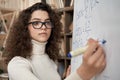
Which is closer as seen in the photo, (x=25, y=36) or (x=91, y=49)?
(x=91, y=49)

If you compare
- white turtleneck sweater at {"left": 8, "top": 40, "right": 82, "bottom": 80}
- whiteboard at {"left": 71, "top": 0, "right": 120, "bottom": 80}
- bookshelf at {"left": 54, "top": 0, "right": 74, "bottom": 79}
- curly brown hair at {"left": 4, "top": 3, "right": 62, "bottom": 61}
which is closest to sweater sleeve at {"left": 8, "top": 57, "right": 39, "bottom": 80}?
white turtleneck sweater at {"left": 8, "top": 40, "right": 82, "bottom": 80}

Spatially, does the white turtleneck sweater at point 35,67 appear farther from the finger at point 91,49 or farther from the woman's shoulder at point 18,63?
the finger at point 91,49

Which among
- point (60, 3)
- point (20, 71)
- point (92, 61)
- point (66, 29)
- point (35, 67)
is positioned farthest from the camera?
point (60, 3)

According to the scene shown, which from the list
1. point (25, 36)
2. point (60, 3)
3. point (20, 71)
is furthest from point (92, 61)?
point (60, 3)

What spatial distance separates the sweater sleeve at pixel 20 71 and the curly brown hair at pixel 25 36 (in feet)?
0.50

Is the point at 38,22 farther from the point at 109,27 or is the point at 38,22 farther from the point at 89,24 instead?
the point at 109,27

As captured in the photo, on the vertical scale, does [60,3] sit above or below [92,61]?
above

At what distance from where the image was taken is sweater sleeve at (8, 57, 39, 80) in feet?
3.49

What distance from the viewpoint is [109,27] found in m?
0.90

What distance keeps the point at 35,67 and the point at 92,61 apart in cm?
58

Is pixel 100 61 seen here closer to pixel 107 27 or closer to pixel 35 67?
pixel 107 27

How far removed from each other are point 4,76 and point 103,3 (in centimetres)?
195

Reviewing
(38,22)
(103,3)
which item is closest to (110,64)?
(103,3)

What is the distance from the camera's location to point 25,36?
1.40m
